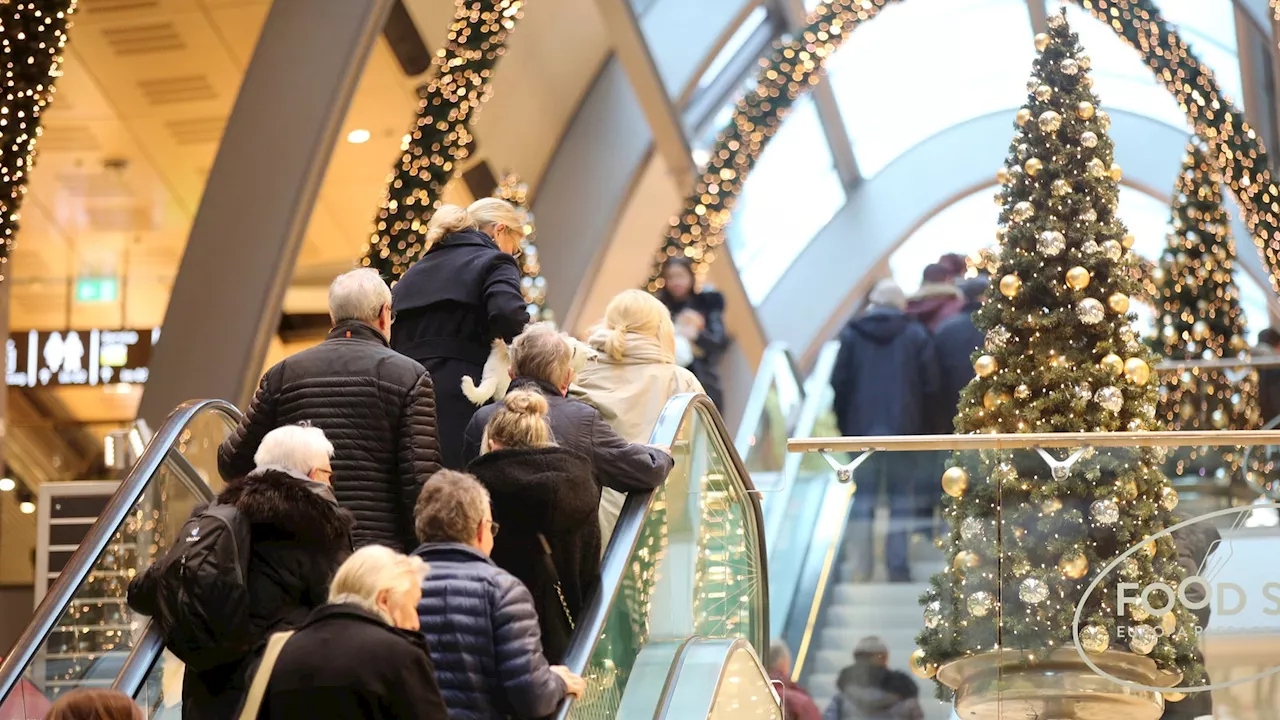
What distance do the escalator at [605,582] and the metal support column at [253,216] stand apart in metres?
5.43

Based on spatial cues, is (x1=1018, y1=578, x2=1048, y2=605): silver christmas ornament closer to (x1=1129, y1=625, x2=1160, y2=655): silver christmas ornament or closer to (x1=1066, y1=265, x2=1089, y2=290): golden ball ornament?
(x1=1129, y1=625, x2=1160, y2=655): silver christmas ornament

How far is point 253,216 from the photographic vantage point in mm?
13367

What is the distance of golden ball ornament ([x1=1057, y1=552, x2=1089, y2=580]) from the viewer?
766 centimetres

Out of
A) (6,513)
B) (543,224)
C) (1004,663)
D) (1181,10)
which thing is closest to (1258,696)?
(1004,663)

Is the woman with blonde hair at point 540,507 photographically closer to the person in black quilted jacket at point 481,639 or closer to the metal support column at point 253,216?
the person in black quilted jacket at point 481,639

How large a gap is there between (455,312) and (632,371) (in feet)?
2.76

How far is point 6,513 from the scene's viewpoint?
15227 mm

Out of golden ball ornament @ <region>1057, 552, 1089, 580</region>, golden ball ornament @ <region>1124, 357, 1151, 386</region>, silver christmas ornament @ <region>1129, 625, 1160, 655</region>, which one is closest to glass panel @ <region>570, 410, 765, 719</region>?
golden ball ornament @ <region>1057, 552, 1089, 580</region>

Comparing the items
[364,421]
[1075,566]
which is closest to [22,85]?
[364,421]

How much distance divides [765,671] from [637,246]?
1774 cm

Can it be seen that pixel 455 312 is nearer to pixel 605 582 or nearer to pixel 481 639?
pixel 605 582

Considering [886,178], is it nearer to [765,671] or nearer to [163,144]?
[163,144]

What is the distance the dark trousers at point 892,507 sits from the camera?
319 inches

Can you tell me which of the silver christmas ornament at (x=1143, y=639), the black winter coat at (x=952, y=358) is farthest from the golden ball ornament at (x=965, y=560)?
the black winter coat at (x=952, y=358)
